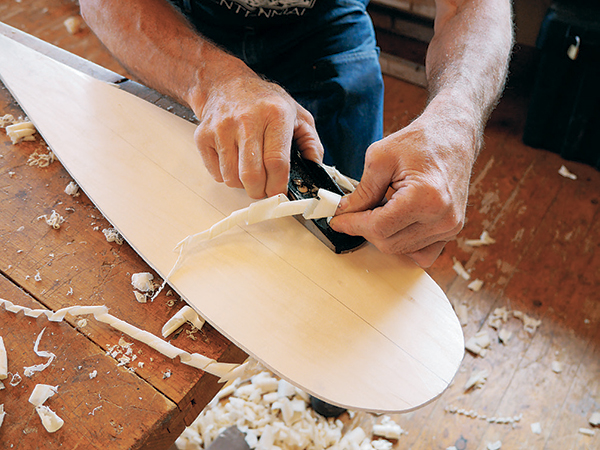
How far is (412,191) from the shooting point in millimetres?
797

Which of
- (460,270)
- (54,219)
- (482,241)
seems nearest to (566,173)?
(482,241)

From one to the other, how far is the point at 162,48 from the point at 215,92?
0.24m

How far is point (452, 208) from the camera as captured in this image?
839 mm

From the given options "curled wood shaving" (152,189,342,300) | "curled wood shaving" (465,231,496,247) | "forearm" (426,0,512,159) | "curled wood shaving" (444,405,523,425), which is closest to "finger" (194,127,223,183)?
"curled wood shaving" (152,189,342,300)

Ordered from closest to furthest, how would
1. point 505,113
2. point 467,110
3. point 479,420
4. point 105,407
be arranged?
1. point 105,407
2. point 467,110
3. point 479,420
4. point 505,113

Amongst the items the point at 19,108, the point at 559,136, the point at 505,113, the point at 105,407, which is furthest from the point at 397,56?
the point at 105,407

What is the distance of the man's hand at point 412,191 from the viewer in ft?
2.65

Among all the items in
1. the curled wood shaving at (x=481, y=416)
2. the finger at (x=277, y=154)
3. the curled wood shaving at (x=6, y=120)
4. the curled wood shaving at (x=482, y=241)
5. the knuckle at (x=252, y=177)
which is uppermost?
the finger at (x=277, y=154)

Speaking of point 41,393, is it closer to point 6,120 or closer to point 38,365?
point 38,365

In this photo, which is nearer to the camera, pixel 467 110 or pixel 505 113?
pixel 467 110

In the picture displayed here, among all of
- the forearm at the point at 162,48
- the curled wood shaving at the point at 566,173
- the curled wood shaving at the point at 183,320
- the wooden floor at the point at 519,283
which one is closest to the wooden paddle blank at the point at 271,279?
the curled wood shaving at the point at 183,320

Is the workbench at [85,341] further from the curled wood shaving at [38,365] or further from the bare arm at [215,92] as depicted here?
the bare arm at [215,92]

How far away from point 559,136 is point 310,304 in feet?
6.21

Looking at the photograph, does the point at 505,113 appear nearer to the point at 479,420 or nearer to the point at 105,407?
the point at 479,420
